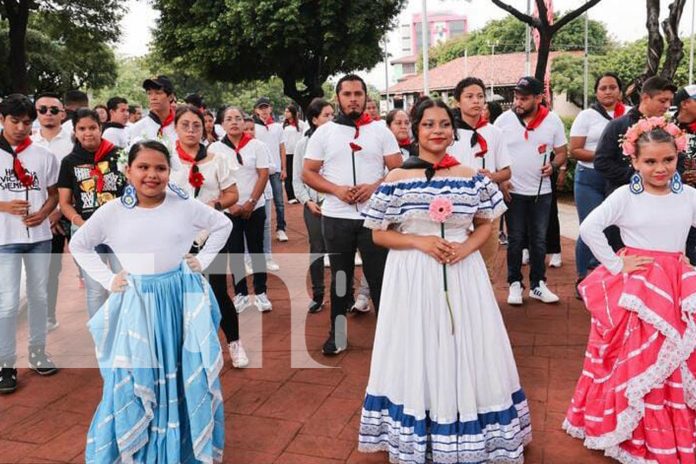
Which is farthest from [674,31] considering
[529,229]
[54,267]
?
[54,267]

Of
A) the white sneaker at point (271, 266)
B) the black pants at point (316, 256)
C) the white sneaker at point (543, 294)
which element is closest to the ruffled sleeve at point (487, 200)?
the white sneaker at point (543, 294)

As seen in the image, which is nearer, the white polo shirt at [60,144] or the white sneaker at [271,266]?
the white polo shirt at [60,144]

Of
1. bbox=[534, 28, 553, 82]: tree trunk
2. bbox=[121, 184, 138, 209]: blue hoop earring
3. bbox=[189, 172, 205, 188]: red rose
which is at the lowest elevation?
bbox=[121, 184, 138, 209]: blue hoop earring

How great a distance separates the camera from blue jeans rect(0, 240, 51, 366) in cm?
436

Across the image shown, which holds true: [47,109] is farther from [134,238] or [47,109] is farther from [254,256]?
[134,238]

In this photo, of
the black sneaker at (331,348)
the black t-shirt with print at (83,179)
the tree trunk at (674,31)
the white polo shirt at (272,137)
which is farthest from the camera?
the tree trunk at (674,31)

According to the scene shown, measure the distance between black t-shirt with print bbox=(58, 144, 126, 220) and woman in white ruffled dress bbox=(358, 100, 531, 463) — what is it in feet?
7.24

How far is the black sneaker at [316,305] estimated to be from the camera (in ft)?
18.9

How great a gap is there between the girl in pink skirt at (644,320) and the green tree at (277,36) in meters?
17.8

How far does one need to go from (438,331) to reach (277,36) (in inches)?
747

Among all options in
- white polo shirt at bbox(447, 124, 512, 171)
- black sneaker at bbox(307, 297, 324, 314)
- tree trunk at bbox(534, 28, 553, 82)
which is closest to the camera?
white polo shirt at bbox(447, 124, 512, 171)

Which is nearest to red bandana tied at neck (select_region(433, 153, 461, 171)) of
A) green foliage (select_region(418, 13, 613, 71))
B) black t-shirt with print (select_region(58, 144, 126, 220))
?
black t-shirt with print (select_region(58, 144, 126, 220))

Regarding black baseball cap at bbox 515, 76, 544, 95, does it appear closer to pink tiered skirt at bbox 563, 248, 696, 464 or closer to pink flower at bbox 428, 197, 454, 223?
pink tiered skirt at bbox 563, 248, 696, 464

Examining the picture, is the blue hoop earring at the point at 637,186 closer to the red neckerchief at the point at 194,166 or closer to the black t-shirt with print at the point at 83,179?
the red neckerchief at the point at 194,166
